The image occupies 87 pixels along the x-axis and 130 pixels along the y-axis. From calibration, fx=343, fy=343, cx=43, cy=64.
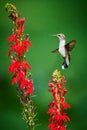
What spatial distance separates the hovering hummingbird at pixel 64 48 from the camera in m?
1.63

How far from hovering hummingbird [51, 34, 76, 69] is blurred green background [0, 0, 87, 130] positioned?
0.11 ft

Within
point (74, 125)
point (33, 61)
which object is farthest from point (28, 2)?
point (74, 125)

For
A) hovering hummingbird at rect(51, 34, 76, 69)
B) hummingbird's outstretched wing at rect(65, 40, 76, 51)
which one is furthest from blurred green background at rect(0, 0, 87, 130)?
hummingbird's outstretched wing at rect(65, 40, 76, 51)

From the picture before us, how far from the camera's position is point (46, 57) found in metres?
1.93

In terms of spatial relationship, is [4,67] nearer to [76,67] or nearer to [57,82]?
Answer: [76,67]

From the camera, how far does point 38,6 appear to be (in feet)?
6.39

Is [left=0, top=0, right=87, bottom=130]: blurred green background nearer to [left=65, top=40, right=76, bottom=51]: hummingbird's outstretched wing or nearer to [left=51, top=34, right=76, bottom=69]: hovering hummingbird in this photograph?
[left=51, top=34, right=76, bottom=69]: hovering hummingbird

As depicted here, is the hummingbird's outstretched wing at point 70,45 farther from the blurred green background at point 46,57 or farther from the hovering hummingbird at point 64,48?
the blurred green background at point 46,57

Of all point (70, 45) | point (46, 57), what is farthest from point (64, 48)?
point (46, 57)

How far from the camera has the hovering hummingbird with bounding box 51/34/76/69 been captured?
1627 mm

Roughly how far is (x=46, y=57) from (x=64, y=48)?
258mm

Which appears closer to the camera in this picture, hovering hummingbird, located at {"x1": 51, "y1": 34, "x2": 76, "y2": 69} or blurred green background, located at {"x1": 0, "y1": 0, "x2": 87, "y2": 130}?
hovering hummingbird, located at {"x1": 51, "y1": 34, "x2": 76, "y2": 69}

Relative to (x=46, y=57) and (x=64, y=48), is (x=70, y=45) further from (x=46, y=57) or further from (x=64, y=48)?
(x=46, y=57)

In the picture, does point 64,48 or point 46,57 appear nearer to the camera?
point 64,48
